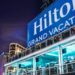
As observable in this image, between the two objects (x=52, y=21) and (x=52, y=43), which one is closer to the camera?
(x=52, y=43)

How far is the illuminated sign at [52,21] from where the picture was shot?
25.3 meters

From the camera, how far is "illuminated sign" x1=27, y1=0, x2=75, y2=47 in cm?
2529

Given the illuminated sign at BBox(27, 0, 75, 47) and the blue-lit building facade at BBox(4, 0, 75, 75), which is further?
the illuminated sign at BBox(27, 0, 75, 47)

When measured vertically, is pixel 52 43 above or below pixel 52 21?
below

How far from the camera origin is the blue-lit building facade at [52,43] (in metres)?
20.0

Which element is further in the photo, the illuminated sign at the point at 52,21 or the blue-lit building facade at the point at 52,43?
the illuminated sign at the point at 52,21

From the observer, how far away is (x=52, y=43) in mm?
21188

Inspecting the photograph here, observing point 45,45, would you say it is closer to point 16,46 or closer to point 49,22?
point 49,22

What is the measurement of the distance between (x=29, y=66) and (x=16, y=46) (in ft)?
29.8

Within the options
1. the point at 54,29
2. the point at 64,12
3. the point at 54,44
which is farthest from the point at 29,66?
the point at 54,44

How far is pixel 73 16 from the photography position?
24.5m

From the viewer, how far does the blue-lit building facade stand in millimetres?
19961

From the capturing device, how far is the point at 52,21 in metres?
28.2

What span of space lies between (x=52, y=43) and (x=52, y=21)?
7.49 m
